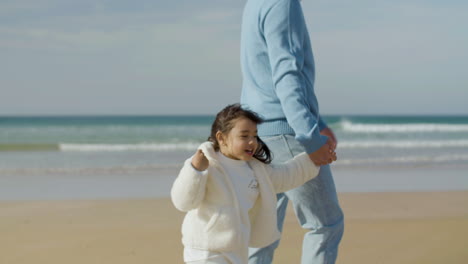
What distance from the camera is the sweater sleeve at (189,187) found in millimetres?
2266

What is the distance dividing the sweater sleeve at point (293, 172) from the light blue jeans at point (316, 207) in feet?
0.28

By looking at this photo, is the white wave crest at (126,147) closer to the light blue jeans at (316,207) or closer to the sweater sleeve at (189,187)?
the light blue jeans at (316,207)

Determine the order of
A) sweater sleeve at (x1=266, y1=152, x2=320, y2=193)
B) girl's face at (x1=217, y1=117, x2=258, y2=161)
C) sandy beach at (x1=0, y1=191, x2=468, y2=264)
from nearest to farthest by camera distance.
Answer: girl's face at (x1=217, y1=117, x2=258, y2=161) → sweater sleeve at (x1=266, y1=152, x2=320, y2=193) → sandy beach at (x1=0, y1=191, x2=468, y2=264)

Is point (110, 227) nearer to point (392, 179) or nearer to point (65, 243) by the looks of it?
point (65, 243)

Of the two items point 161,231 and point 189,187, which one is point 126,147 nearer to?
point 161,231

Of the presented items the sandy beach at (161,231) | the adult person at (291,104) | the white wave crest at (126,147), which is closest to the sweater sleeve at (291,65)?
the adult person at (291,104)

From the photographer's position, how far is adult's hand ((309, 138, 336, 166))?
247 cm

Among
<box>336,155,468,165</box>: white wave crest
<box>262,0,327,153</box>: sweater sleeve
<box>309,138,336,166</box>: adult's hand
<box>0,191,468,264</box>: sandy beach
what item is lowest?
<box>336,155,468,165</box>: white wave crest

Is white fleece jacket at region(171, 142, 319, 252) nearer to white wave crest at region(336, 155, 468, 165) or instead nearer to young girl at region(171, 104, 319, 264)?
young girl at region(171, 104, 319, 264)

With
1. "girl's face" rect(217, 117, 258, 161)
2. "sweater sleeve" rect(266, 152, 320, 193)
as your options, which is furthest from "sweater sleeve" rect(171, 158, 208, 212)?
"sweater sleeve" rect(266, 152, 320, 193)

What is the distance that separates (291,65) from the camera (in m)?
2.43

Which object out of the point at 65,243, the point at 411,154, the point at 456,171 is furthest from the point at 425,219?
the point at 411,154

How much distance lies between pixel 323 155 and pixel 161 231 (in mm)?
3222

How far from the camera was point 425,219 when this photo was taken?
5.95 metres
